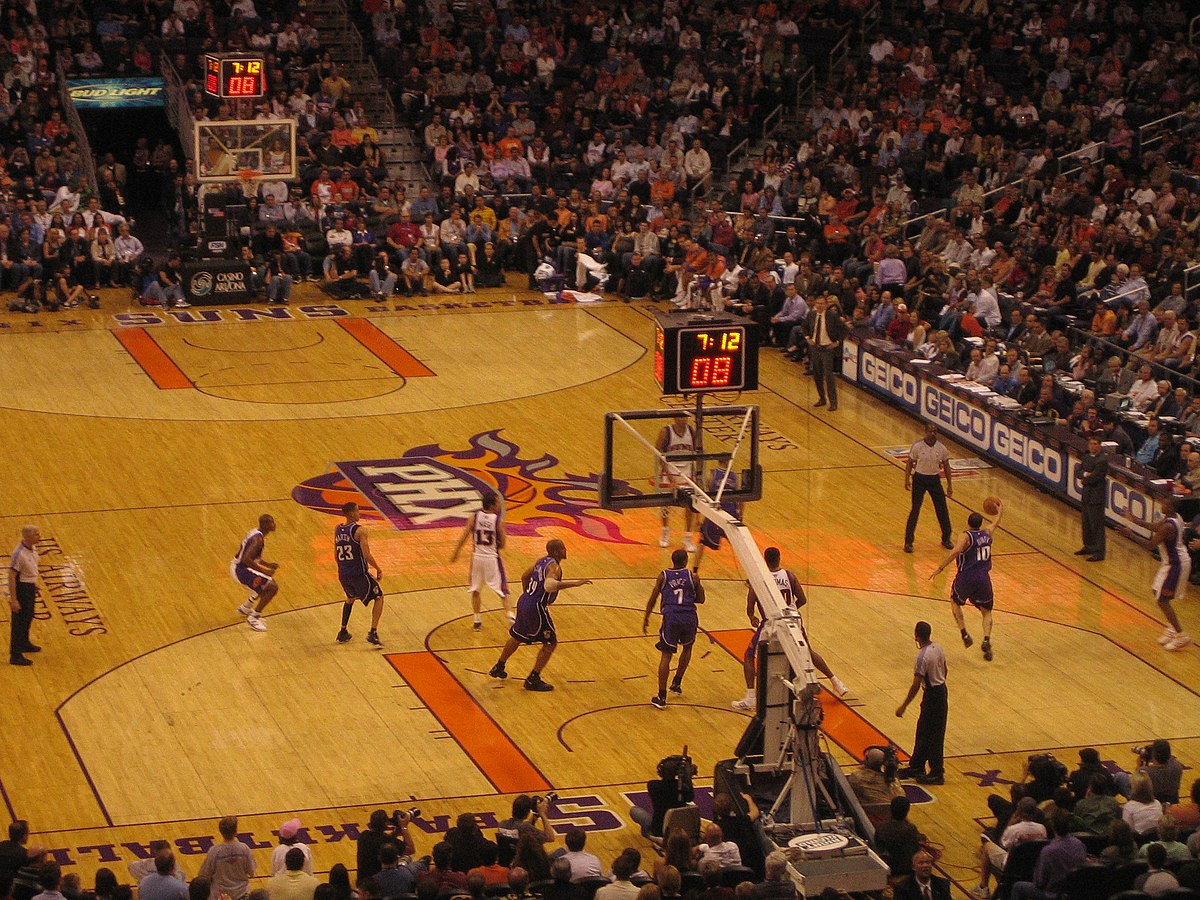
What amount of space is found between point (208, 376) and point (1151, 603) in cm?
1480

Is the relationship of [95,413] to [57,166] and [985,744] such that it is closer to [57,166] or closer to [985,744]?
[57,166]

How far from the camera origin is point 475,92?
41.5 metres

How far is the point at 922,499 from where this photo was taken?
2333 centimetres

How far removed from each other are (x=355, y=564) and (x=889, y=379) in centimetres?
1204

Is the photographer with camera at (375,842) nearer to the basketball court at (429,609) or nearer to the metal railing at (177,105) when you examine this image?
the basketball court at (429,609)

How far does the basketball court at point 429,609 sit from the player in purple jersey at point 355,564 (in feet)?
1.74

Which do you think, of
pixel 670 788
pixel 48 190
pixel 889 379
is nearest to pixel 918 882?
pixel 670 788

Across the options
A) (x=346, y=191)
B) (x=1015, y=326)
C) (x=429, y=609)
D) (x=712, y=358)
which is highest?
(x=712, y=358)

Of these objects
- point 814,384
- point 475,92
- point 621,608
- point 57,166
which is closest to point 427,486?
point 621,608

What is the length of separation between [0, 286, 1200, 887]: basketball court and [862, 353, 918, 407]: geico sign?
377mm

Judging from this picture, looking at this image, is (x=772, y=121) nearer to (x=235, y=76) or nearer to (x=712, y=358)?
(x=235, y=76)

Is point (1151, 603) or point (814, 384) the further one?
point (814, 384)

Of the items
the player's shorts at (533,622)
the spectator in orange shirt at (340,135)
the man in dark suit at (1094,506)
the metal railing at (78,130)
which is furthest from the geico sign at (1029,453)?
the metal railing at (78,130)

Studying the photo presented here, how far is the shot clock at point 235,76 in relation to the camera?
34.8m
